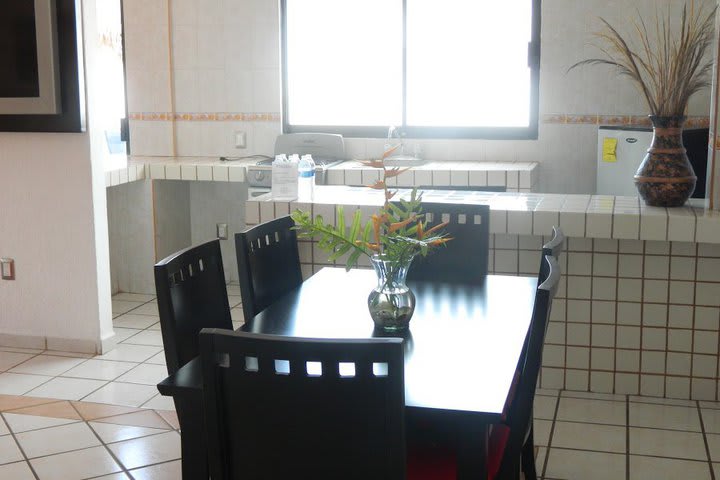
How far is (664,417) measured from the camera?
3.30 metres

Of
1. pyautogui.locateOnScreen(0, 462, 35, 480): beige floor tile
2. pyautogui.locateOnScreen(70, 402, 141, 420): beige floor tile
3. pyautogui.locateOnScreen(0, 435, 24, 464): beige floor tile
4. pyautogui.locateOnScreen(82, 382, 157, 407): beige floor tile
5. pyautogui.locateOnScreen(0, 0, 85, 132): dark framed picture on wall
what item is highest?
pyautogui.locateOnScreen(0, 0, 85, 132): dark framed picture on wall

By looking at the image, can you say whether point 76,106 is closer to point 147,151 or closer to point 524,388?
point 147,151

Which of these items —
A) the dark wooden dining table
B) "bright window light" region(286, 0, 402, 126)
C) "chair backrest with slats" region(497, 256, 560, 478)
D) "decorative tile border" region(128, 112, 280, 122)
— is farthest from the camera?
"decorative tile border" region(128, 112, 280, 122)

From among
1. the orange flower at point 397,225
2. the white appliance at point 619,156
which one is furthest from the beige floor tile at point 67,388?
the white appliance at point 619,156

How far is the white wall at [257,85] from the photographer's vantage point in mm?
5211

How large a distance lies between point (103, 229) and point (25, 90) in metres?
0.73

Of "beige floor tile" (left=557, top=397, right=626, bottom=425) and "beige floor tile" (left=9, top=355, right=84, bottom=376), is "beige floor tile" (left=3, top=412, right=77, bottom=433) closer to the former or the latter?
"beige floor tile" (left=9, top=355, right=84, bottom=376)

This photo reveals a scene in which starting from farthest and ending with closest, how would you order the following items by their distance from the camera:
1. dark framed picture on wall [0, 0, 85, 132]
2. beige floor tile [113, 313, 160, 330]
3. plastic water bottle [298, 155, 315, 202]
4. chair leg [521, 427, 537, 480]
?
1. beige floor tile [113, 313, 160, 330]
2. dark framed picture on wall [0, 0, 85, 132]
3. plastic water bottle [298, 155, 315, 202]
4. chair leg [521, 427, 537, 480]

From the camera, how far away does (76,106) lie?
4016 millimetres

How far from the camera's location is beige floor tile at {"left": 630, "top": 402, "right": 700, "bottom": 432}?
3.23 metres

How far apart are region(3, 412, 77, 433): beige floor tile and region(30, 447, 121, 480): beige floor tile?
293 mm

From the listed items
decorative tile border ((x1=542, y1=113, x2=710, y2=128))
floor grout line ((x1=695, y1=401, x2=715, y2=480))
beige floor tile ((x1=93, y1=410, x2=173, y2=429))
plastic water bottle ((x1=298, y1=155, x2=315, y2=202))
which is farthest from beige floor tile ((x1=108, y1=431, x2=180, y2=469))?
decorative tile border ((x1=542, y1=113, x2=710, y2=128))

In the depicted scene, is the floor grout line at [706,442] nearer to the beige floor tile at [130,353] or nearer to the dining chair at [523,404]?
the dining chair at [523,404]

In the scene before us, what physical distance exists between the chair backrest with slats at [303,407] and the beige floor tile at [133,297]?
150 inches
